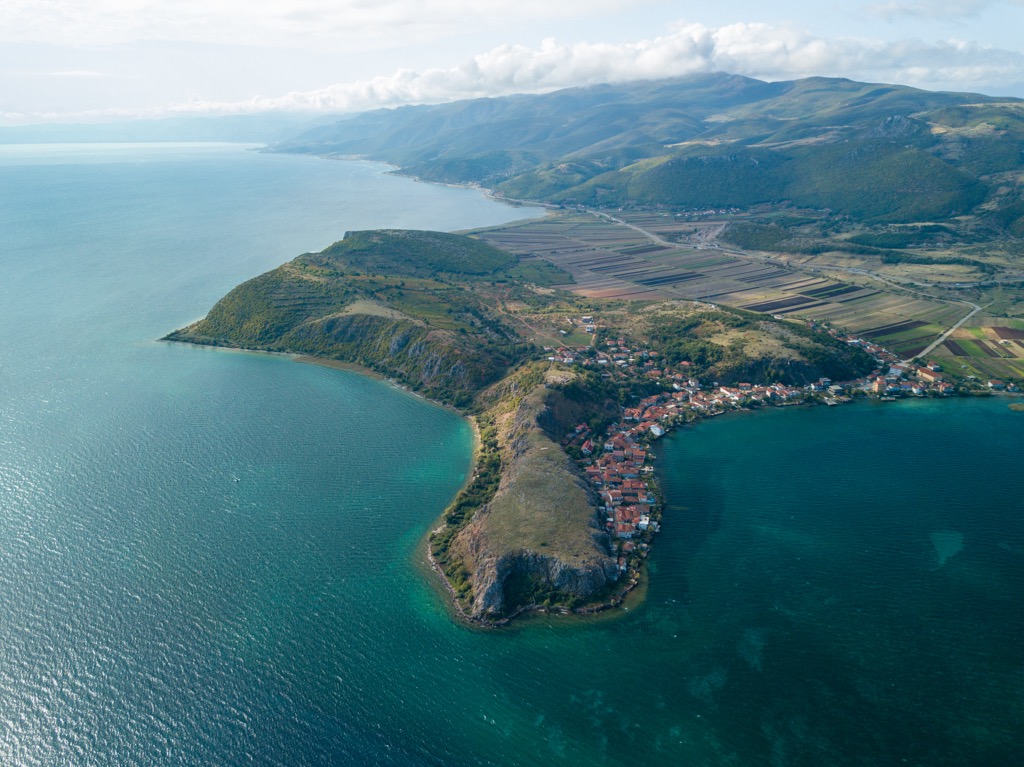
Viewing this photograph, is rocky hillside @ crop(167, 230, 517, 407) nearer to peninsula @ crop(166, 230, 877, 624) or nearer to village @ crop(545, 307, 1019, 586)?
peninsula @ crop(166, 230, 877, 624)

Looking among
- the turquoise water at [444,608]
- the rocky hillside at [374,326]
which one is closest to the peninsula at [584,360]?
the rocky hillside at [374,326]

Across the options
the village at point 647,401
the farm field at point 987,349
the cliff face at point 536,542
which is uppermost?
the cliff face at point 536,542

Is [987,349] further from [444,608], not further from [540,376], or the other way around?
[444,608]

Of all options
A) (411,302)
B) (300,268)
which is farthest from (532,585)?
(300,268)

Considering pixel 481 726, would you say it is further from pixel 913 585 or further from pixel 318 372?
pixel 318 372

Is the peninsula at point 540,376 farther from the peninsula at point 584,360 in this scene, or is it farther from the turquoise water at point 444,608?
the turquoise water at point 444,608

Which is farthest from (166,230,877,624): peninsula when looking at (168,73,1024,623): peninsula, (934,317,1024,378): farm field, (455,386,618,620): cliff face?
(934,317,1024,378): farm field

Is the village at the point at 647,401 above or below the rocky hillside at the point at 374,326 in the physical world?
below

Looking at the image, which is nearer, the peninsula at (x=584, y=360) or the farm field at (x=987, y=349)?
the peninsula at (x=584, y=360)
